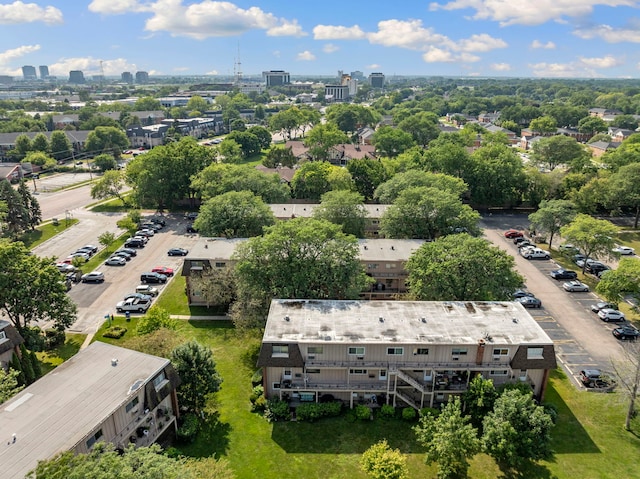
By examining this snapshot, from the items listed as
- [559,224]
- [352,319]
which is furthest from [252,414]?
[559,224]

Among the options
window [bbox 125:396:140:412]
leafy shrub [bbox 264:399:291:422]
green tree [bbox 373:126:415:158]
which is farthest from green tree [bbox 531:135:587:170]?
window [bbox 125:396:140:412]

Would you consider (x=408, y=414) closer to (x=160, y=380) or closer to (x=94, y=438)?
(x=160, y=380)

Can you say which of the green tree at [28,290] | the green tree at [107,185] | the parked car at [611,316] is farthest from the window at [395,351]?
the green tree at [107,185]

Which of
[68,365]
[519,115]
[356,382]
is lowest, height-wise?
[356,382]

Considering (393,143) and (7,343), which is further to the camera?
(393,143)

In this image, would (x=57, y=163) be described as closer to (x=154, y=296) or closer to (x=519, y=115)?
(x=154, y=296)

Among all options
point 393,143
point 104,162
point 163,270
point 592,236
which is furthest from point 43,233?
point 592,236
